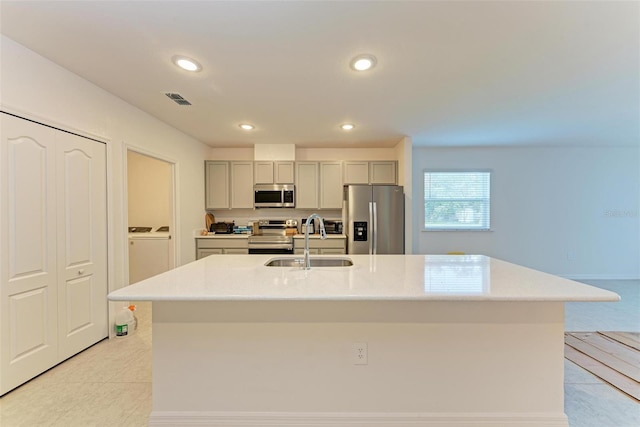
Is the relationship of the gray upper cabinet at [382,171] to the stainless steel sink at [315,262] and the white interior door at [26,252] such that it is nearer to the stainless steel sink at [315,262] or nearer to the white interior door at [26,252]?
the stainless steel sink at [315,262]

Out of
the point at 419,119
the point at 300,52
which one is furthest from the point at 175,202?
the point at 419,119

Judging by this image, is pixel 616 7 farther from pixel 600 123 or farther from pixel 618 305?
pixel 618 305

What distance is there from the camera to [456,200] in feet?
15.9

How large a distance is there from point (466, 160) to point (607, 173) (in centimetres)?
242

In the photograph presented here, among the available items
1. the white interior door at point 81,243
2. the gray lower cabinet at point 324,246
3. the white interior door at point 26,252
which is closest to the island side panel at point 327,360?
the white interior door at point 26,252

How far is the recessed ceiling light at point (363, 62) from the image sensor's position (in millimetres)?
1985

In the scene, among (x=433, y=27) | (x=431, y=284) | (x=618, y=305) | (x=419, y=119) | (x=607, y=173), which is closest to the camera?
(x=431, y=284)

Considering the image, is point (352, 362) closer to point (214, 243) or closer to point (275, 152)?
point (214, 243)

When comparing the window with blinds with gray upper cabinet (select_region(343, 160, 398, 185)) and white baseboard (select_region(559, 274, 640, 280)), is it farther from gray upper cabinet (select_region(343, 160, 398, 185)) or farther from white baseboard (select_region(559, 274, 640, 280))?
white baseboard (select_region(559, 274, 640, 280))

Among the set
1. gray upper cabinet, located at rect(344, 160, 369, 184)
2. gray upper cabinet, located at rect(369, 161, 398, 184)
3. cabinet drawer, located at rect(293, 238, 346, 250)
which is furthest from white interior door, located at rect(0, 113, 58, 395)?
gray upper cabinet, located at rect(369, 161, 398, 184)

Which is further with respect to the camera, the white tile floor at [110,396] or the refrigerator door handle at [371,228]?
the refrigerator door handle at [371,228]

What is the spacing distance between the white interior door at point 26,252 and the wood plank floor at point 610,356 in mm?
4113

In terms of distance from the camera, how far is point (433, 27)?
1.68 meters

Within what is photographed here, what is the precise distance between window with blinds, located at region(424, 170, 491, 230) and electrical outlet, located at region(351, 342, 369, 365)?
3716mm
